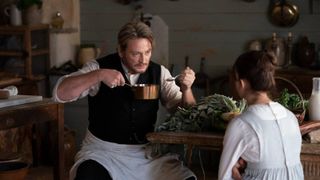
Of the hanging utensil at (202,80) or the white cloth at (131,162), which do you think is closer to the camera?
the white cloth at (131,162)

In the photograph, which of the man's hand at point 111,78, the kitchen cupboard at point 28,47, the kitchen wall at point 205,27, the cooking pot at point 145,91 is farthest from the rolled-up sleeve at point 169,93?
the kitchen cupboard at point 28,47

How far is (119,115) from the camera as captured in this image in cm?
283

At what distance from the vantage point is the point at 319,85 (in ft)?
8.61

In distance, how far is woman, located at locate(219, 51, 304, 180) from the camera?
2184 millimetres

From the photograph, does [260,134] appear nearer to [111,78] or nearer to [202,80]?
[111,78]

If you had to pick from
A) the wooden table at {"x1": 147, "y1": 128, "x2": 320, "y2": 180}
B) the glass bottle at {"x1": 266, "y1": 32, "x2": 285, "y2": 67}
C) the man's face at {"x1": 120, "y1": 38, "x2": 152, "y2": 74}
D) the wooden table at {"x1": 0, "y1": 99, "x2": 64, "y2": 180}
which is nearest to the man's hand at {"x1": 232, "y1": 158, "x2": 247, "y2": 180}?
the wooden table at {"x1": 147, "y1": 128, "x2": 320, "y2": 180}

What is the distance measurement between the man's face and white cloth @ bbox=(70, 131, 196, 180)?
0.38m

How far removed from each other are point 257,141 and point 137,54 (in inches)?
32.1

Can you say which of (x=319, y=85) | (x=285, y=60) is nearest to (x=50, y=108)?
(x=319, y=85)

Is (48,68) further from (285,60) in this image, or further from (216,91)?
(285,60)

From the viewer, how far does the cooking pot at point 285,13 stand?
5.05m

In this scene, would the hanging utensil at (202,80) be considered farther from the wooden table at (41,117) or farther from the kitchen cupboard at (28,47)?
the wooden table at (41,117)

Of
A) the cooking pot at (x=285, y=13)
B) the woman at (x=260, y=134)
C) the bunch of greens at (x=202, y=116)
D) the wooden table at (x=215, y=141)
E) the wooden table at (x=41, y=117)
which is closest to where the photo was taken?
the woman at (x=260, y=134)

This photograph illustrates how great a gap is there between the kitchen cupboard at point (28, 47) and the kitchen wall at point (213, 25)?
71 centimetres
